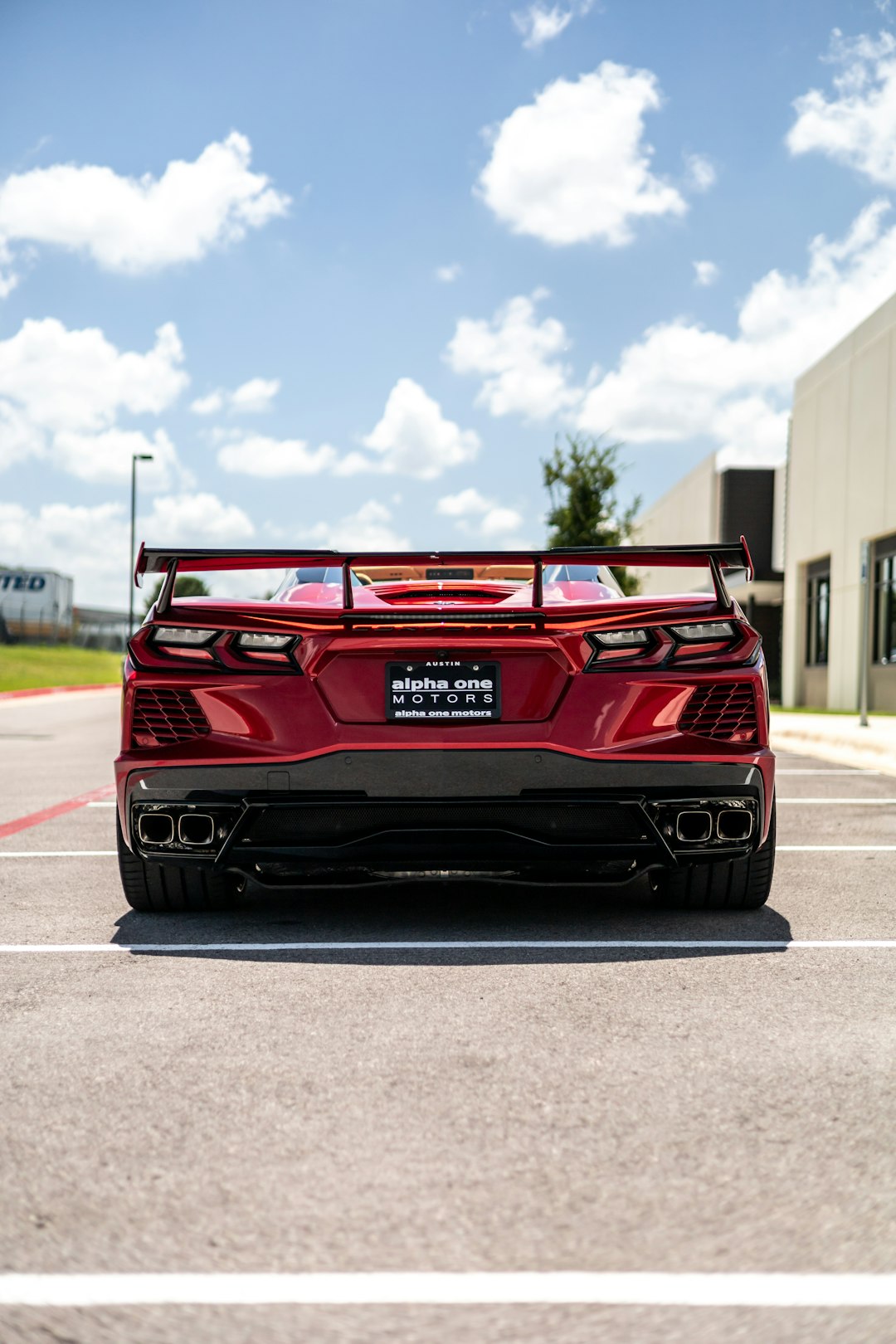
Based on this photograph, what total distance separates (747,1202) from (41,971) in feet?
9.12

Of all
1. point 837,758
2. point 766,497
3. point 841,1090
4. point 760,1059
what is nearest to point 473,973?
point 760,1059

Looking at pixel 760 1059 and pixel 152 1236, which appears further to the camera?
pixel 760 1059

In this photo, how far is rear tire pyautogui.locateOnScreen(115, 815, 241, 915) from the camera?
17.7ft

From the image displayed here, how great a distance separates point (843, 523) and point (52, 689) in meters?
23.2

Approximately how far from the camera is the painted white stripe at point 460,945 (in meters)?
4.94

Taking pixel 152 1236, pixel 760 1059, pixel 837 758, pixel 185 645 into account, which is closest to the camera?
pixel 152 1236

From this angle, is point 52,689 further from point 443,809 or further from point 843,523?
point 443,809

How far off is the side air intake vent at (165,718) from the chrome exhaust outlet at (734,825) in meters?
1.86

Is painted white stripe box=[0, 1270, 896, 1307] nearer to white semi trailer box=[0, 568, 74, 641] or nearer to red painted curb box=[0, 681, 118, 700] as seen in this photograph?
red painted curb box=[0, 681, 118, 700]

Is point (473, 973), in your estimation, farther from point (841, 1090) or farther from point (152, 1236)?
point (152, 1236)

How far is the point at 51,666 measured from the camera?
5388 centimetres

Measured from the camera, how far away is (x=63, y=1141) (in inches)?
115

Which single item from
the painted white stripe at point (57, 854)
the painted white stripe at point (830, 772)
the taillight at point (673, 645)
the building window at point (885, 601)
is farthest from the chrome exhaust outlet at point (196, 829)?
the building window at point (885, 601)

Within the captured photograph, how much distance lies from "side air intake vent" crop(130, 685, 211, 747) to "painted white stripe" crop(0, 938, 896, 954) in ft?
2.43
